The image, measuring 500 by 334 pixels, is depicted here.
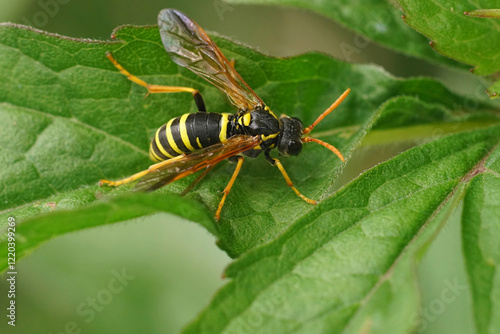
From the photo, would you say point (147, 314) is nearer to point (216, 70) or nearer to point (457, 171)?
point (216, 70)

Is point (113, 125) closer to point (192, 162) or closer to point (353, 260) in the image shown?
point (192, 162)

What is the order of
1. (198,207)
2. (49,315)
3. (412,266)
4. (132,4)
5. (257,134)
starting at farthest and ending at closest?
(132,4) → (49,315) → (257,134) → (198,207) → (412,266)

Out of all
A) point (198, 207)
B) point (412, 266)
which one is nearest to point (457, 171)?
point (412, 266)

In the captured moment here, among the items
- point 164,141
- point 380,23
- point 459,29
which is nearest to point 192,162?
point 164,141

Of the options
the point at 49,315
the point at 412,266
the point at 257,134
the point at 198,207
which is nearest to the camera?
the point at 412,266
